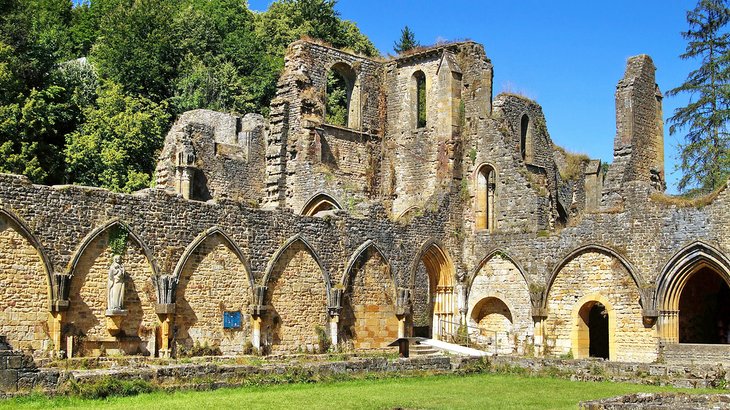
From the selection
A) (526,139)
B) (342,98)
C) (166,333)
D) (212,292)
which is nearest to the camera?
(166,333)

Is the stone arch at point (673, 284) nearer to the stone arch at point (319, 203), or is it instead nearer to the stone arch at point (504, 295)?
the stone arch at point (504, 295)

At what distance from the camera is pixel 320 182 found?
29031 millimetres

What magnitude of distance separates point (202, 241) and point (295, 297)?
305 cm

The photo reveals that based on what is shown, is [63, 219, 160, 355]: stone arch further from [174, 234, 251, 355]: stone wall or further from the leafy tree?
the leafy tree

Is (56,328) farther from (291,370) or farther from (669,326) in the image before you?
(669,326)

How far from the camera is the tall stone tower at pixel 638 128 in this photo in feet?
88.5

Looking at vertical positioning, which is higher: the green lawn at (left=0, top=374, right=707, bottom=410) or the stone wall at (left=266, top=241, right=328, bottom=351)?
the stone wall at (left=266, top=241, right=328, bottom=351)

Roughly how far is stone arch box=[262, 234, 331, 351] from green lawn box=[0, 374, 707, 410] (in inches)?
171

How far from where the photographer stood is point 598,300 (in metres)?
25.7

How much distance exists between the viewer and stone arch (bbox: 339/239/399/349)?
25469mm

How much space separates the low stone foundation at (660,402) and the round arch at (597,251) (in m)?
9.23

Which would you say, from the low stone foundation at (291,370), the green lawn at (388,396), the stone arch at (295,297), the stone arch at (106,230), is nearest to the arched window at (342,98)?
the stone arch at (295,297)

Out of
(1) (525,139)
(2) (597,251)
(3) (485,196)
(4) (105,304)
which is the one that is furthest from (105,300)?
(1) (525,139)

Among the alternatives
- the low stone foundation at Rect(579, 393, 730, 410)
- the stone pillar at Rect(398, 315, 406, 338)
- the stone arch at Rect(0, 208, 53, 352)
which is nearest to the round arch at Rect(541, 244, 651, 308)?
the stone pillar at Rect(398, 315, 406, 338)
